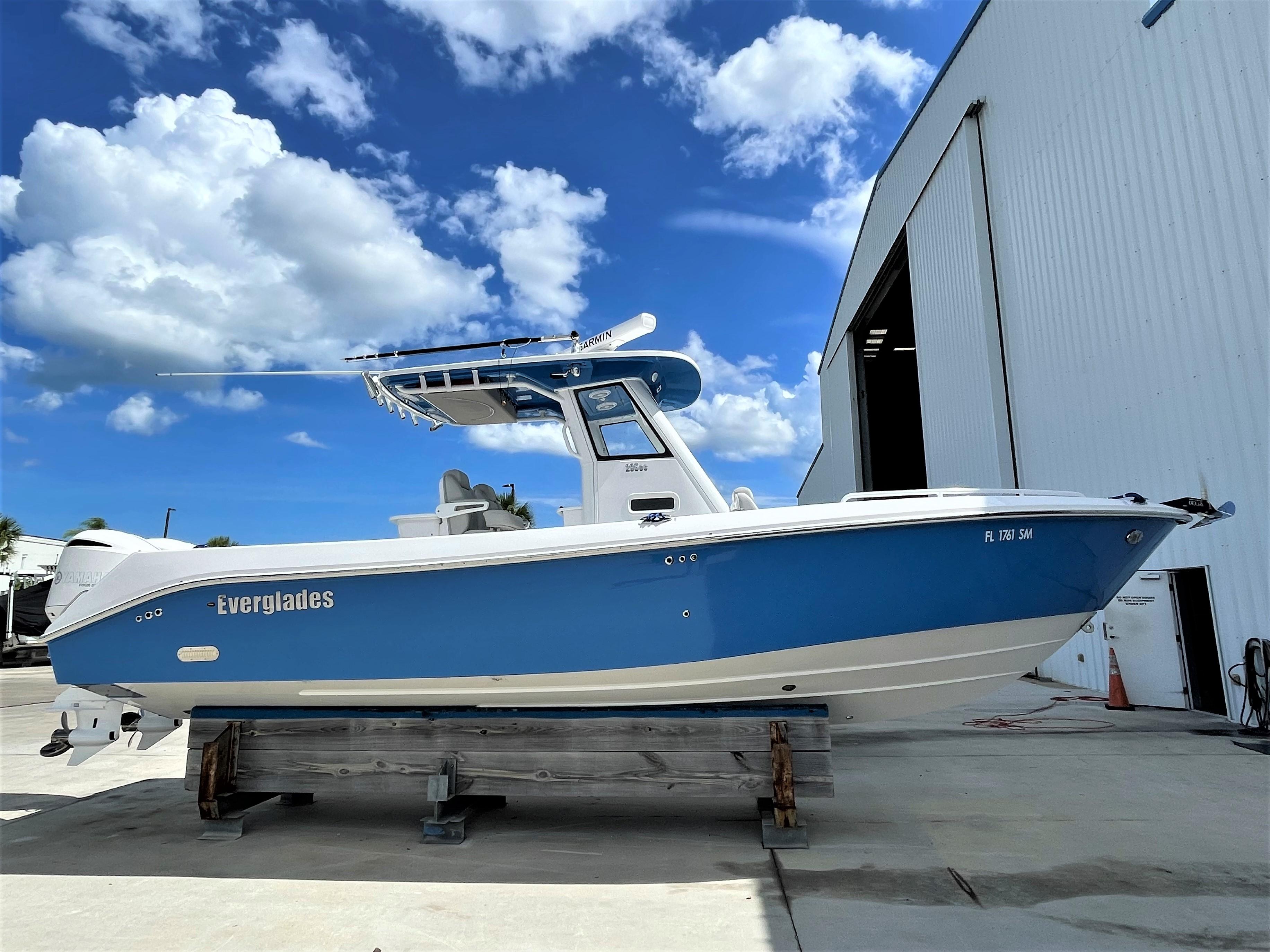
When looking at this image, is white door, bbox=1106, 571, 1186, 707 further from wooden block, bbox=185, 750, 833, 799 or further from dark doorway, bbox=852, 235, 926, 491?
dark doorway, bbox=852, 235, 926, 491

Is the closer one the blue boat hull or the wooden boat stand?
the blue boat hull

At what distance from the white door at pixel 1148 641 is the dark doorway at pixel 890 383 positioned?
215 inches

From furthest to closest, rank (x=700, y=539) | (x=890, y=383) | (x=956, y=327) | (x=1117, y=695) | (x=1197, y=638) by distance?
(x=890, y=383), (x=956, y=327), (x=1117, y=695), (x=1197, y=638), (x=700, y=539)

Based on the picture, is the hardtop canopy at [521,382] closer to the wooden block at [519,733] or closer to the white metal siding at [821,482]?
the wooden block at [519,733]

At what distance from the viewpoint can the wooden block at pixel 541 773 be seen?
321 centimetres

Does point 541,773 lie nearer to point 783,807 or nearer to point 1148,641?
point 783,807

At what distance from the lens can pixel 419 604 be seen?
3285 mm

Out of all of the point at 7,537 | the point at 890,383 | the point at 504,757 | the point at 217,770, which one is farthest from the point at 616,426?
the point at 7,537

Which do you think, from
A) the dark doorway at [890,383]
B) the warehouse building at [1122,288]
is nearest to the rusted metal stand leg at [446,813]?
the warehouse building at [1122,288]

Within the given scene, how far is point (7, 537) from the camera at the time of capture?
26250mm

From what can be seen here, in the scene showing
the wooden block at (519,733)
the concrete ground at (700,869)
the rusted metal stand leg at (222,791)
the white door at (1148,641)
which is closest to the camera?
the concrete ground at (700,869)

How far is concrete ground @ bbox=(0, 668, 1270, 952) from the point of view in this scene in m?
2.37

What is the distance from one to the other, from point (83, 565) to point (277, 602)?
1.21 metres

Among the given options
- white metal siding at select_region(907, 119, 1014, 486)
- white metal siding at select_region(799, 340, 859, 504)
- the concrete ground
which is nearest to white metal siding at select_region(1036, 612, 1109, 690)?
white metal siding at select_region(907, 119, 1014, 486)
